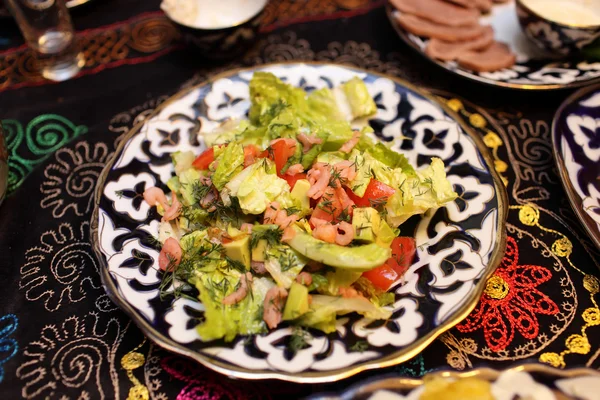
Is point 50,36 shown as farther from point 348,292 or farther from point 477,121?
point 477,121

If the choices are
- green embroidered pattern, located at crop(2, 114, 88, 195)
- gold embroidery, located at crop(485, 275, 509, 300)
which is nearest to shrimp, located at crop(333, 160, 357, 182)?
gold embroidery, located at crop(485, 275, 509, 300)

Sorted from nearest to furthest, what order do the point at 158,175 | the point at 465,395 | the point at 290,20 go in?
1. the point at 465,395
2. the point at 158,175
3. the point at 290,20

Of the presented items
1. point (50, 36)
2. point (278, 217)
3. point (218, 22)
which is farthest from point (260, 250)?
point (50, 36)

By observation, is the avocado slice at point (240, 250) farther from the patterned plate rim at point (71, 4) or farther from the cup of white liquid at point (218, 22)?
the patterned plate rim at point (71, 4)

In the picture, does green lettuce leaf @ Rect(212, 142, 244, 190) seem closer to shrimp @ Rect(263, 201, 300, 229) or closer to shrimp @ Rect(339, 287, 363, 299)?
shrimp @ Rect(263, 201, 300, 229)

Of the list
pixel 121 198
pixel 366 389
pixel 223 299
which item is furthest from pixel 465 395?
pixel 121 198

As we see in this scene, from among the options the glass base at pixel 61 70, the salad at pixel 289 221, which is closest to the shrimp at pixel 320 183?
the salad at pixel 289 221

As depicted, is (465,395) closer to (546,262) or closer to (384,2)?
(546,262)
